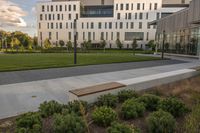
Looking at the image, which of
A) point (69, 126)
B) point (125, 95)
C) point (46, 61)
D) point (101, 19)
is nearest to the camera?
point (69, 126)

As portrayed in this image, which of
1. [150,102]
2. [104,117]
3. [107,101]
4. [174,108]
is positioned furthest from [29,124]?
[174,108]

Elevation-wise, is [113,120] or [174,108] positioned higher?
[174,108]

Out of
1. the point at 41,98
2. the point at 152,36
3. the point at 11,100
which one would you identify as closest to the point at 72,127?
the point at 41,98

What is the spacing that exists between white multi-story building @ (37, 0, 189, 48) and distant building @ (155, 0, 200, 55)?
29.7 metres

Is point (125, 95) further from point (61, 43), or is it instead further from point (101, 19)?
point (101, 19)

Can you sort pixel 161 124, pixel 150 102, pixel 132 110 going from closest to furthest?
pixel 161 124 < pixel 132 110 < pixel 150 102

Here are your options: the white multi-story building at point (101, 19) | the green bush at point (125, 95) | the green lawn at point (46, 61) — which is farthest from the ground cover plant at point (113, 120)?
the white multi-story building at point (101, 19)

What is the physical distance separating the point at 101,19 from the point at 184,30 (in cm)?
4391

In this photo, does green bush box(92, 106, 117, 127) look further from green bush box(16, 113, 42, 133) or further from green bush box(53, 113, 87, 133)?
green bush box(16, 113, 42, 133)

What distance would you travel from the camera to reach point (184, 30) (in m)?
27.4

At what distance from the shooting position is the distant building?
2303 cm

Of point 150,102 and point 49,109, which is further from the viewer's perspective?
point 150,102

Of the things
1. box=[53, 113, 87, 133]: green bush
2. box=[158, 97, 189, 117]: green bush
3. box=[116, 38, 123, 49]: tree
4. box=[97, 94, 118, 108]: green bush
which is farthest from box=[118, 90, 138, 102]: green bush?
box=[116, 38, 123, 49]: tree

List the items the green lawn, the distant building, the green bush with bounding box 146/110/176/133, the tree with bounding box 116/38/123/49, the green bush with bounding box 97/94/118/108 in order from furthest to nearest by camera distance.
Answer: the tree with bounding box 116/38/123/49
the distant building
the green lawn
the green bush with bounding box 97/94/118/108
the green bush with bounding box 146/110/176/133
